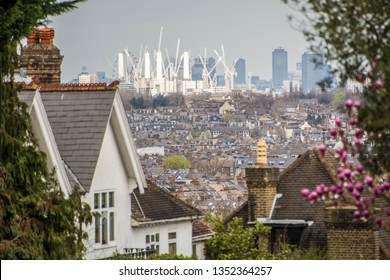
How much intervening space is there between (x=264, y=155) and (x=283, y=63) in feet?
6.38

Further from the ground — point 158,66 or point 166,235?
point 158,66

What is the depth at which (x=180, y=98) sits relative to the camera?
18.6 m

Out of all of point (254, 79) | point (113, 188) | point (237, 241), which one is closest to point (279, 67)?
point (254, 79)

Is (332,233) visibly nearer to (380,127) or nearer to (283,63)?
(283,63)

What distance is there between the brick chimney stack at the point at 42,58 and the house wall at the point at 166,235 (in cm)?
215

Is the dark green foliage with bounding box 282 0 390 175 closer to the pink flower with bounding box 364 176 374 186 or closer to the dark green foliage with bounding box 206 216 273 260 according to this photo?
the pink flower with bounding box 364 176 374 186

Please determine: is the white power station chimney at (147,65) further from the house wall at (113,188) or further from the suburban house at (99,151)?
the house wall at (113,188)

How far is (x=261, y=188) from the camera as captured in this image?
67.4ft

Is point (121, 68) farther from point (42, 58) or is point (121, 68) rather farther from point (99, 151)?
point (42, 58)

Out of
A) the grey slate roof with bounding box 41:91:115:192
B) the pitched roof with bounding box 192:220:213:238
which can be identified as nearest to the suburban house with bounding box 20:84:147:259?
the grey slate roof with bounding box 41:91:115:192

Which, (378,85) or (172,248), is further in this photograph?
(172,248)

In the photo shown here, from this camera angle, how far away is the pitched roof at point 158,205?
64.4 feet

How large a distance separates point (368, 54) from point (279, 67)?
24.6 feet
